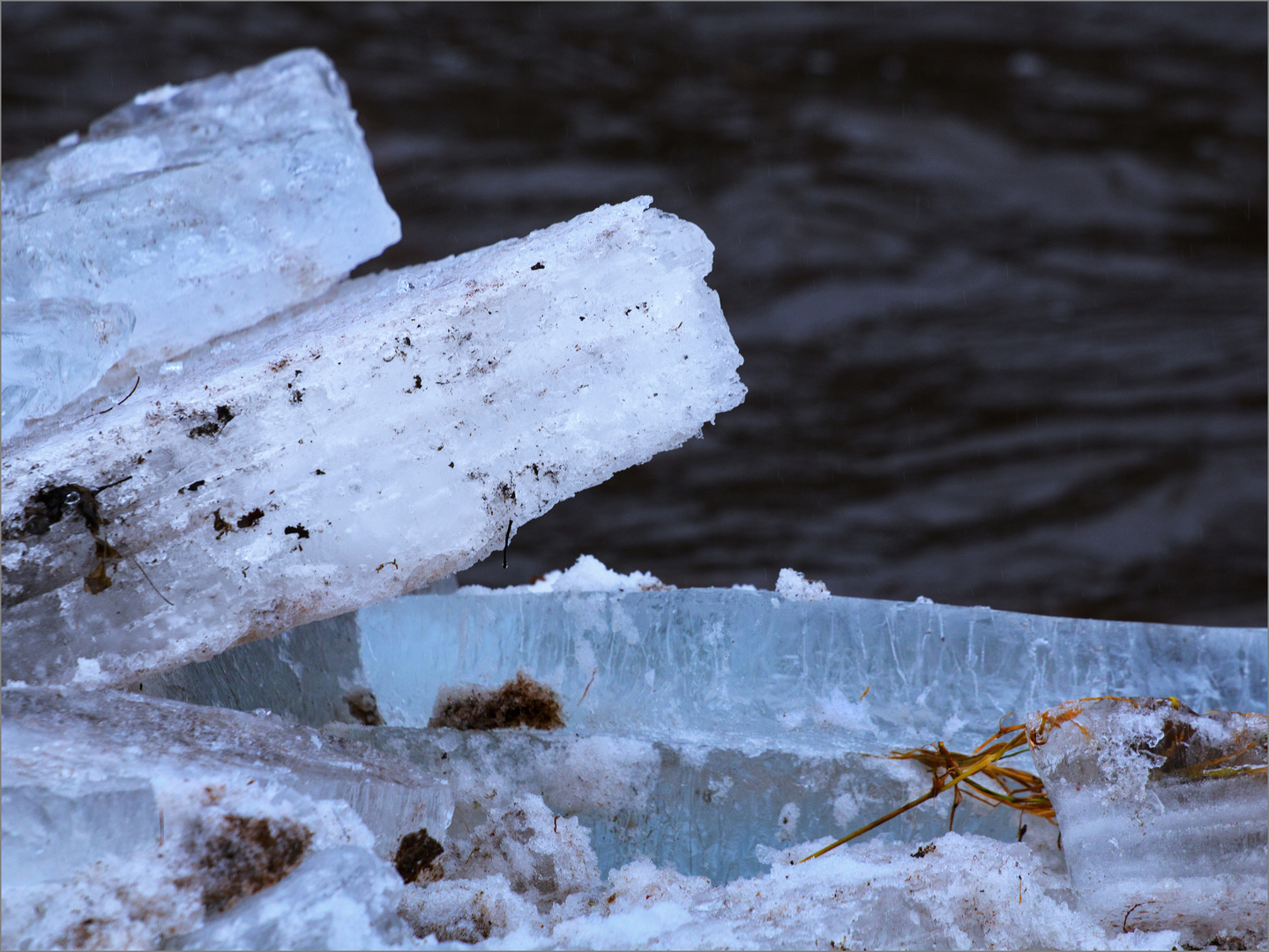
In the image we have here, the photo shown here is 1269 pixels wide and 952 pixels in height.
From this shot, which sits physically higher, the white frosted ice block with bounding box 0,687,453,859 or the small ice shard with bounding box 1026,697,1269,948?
the white frosted ice block with bounding box 0,687,453,859

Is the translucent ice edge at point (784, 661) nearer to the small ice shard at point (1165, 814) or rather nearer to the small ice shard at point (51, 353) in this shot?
the small ice shard at point (1165, 814)

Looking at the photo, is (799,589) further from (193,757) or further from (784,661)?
(193,757)

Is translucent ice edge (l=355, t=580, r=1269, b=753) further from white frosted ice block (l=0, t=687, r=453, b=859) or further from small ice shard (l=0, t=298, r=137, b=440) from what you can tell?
small ice shard (l=0, t=298, r=137, b=440)

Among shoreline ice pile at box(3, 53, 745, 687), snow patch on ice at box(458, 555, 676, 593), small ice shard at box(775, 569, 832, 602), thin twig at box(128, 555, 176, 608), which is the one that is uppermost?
shoreline ice pile at box(3, 53, 745, 687)

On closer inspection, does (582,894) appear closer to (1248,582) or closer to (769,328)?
(769,328)

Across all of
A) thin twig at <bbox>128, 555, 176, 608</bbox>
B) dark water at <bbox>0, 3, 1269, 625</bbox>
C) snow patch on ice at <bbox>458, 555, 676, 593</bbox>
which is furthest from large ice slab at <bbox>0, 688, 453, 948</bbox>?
dark water at <bbox>0, 3, 1269, 625</bbox>

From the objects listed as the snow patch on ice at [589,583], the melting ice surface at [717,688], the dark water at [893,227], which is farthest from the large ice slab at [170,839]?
the dark water at [893,227]
